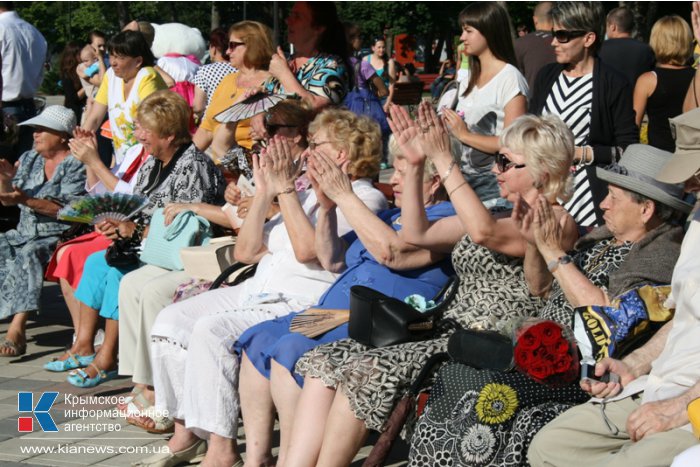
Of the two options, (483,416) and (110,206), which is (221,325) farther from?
(110,206)

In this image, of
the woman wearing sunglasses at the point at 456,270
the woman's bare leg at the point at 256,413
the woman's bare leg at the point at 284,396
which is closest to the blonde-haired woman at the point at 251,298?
the woman's bare leg at the point at 256,413

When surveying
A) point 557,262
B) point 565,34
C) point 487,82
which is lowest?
point 557,262

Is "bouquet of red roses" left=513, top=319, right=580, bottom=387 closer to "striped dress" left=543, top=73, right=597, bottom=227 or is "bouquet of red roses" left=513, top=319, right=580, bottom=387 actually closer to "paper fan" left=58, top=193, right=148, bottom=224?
"striped dress" left=543, top=73, right=597, bottom=227

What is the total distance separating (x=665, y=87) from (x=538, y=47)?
3.56 feet

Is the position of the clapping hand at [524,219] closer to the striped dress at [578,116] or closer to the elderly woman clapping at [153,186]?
the striped dress at [578,116]

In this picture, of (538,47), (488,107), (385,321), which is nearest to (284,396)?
(385,321)

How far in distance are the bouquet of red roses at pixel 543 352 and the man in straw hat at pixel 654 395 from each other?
0.11 metres

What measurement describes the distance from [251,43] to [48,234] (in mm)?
1959

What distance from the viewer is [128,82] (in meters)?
8.34

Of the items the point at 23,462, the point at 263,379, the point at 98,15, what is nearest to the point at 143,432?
the point at 23,462

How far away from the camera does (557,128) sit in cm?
439

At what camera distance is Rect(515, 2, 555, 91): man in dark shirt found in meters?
7.54

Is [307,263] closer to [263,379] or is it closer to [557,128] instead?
[263,379]

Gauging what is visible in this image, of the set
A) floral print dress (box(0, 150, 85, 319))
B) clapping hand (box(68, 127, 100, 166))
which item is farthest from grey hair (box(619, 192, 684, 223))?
floral print dress (box(0, 150, 85, 319))
